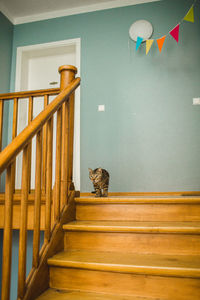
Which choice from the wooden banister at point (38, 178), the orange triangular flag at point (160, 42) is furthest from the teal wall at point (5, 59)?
the orange triangular flag at point (160, 42)

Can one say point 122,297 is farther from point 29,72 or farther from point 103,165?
point 29,72

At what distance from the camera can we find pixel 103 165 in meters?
3.16

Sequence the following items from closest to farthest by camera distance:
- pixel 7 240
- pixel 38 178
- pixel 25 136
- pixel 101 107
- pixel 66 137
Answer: pixel 7 240, pixel 25 136, pixel 38 178, pixel 66 137, pixel 101 107

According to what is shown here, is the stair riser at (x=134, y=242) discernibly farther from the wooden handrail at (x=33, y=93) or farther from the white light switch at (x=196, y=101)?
the white light switch at (x=196, y=101)

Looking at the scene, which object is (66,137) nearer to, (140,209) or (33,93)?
(33,93)

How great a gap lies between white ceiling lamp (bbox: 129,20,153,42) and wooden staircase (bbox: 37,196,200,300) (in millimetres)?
2344

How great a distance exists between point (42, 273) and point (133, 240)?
1.72 feet

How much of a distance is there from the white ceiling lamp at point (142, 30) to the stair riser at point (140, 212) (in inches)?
92.0

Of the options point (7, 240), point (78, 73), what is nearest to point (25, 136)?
point (7, 240)

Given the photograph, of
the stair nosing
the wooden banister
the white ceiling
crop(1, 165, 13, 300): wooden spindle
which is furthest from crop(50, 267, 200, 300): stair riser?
the white ceiling

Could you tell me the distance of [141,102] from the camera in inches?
125

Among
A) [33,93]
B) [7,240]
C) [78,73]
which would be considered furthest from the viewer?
[78,73]

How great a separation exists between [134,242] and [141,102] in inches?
82.3

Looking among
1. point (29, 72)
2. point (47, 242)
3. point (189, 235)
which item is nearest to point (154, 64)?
point (29, 72)
